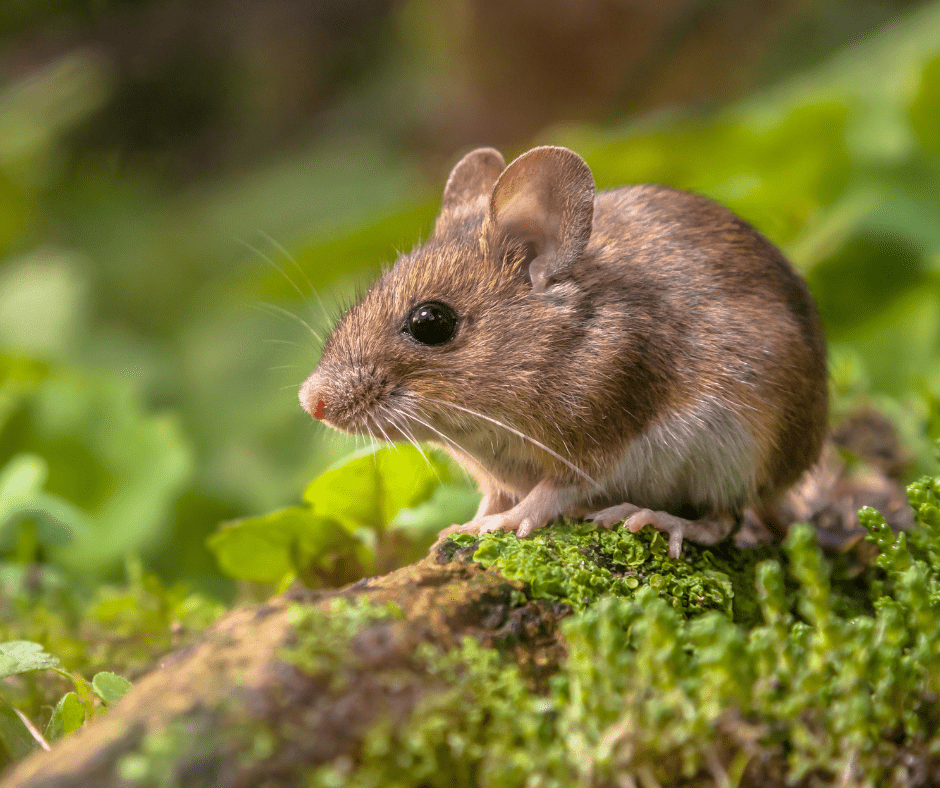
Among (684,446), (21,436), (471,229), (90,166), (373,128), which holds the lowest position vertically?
(684,446)

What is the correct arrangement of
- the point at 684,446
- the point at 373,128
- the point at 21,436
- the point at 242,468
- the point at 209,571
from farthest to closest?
the point at 373,128
the point at 242,468
the point at 209,571
the point at 21,436
the point at 684,446

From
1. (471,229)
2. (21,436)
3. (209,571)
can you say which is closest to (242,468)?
(209,571)

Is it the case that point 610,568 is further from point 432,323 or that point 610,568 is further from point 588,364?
point 432,323

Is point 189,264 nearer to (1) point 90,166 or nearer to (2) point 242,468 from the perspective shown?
(1) point 90,166

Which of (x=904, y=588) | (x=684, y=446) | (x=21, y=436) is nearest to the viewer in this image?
(x=904, y=588)

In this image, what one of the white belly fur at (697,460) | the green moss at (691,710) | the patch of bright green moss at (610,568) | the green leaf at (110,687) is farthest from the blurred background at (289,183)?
the green moss at (691,710)

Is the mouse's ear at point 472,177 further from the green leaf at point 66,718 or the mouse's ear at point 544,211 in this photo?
the green leaf at point 66,718
